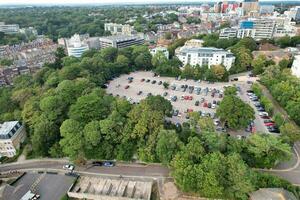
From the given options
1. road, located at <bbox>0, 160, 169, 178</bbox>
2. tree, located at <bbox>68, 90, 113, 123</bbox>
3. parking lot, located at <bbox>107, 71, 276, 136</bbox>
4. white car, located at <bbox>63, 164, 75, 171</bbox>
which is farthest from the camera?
parking lot, located at <bbox>107, 71, 276, 136</bbox>

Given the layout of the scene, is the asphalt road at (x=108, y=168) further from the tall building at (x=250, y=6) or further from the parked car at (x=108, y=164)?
the tall building at (x=250, y=6)

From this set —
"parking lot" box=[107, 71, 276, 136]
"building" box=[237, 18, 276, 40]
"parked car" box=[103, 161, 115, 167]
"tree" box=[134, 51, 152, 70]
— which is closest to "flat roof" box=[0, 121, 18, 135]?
"parked car" box=[103, 161, 115, 167]

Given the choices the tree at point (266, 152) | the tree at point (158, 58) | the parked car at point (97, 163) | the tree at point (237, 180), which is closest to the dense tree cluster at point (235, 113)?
the tree at point (266, 152)

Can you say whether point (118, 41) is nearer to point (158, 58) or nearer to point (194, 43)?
point (158, 58)

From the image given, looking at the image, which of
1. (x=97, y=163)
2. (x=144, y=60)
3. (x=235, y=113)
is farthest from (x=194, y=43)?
(x=97, y=163)

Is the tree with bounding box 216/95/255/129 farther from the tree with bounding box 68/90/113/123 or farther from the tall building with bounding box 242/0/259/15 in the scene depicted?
the tall building with bounding box 242/0/259/15

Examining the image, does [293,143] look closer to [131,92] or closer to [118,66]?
[131,92]

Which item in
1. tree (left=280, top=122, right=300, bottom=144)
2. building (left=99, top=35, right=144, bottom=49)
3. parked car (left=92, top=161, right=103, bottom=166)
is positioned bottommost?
parked car (left=92, top=161, right=103, bottom=166)
